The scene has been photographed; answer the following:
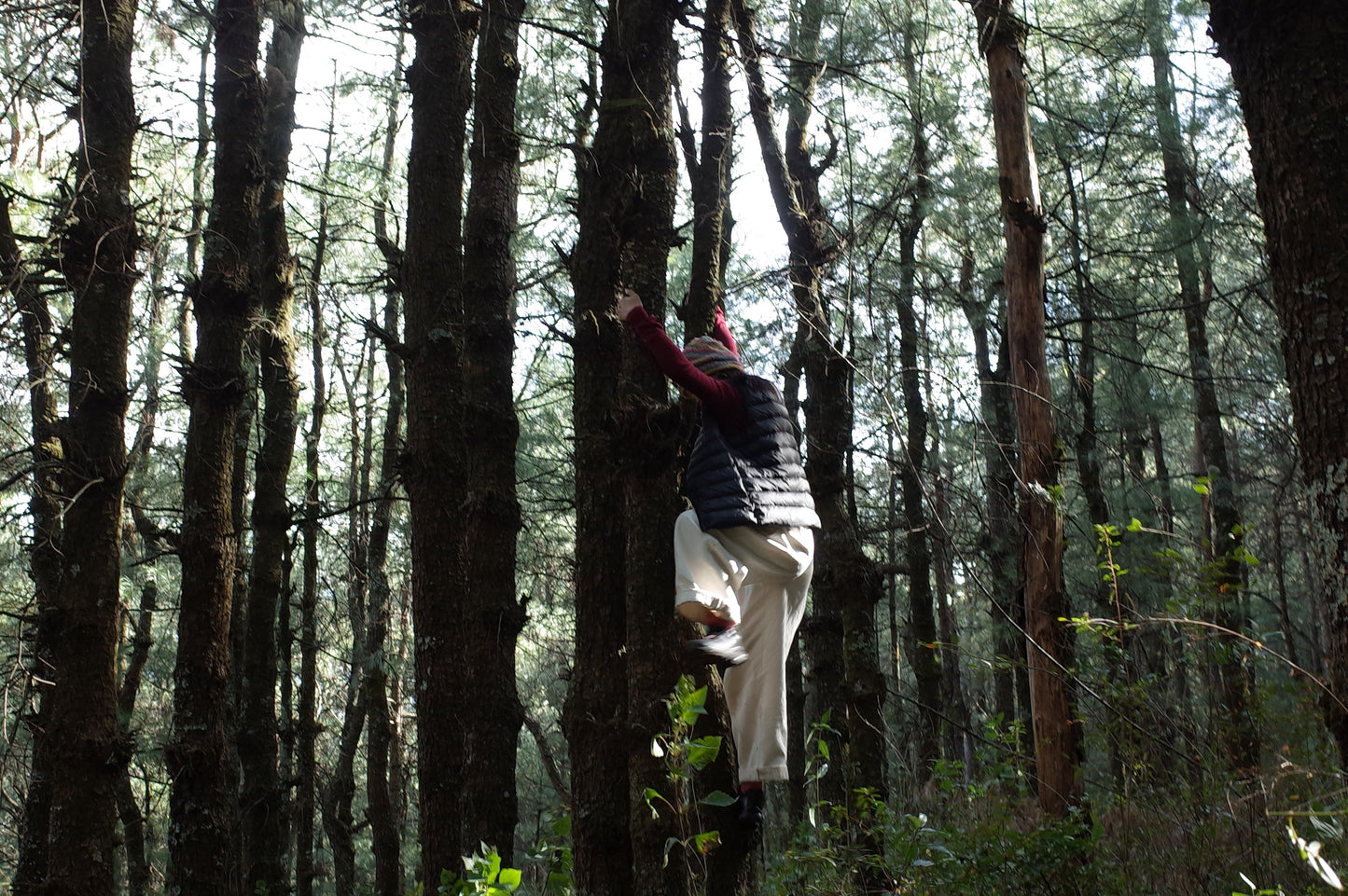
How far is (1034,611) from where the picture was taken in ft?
23.8

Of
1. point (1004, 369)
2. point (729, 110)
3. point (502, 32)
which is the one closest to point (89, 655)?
point (502, 32)

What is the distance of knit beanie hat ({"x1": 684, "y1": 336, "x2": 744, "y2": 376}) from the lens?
5371mm

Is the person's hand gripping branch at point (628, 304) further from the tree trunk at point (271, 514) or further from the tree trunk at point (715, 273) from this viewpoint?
the tree trunk at point (271, 514)

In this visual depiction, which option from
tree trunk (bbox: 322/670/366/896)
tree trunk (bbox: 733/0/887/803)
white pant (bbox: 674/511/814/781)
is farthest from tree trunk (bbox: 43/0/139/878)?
tree trunk (bbox: 322/670/366/896)

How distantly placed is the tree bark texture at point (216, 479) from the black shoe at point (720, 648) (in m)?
4.45

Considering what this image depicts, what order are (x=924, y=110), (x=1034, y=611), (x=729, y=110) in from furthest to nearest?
(x=924, y=110) < (x=729, y=110) < (x=1034, y=611)

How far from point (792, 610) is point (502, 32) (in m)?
5.50

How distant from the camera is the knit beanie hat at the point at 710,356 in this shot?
537 cm

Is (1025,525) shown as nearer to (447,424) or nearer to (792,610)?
(792,610)

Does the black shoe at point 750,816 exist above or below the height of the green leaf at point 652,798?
below

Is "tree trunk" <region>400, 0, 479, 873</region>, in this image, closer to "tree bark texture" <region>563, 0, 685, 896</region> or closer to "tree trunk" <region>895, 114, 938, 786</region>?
"tree bark texture" <region>563, 0, 685, 896</region>

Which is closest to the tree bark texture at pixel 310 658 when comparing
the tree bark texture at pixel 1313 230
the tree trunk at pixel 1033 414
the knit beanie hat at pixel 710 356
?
the knit beanie hat at pixel 710 356

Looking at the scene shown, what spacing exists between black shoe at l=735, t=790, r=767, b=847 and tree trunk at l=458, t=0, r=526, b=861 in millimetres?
2068

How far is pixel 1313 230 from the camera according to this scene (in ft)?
11.4
